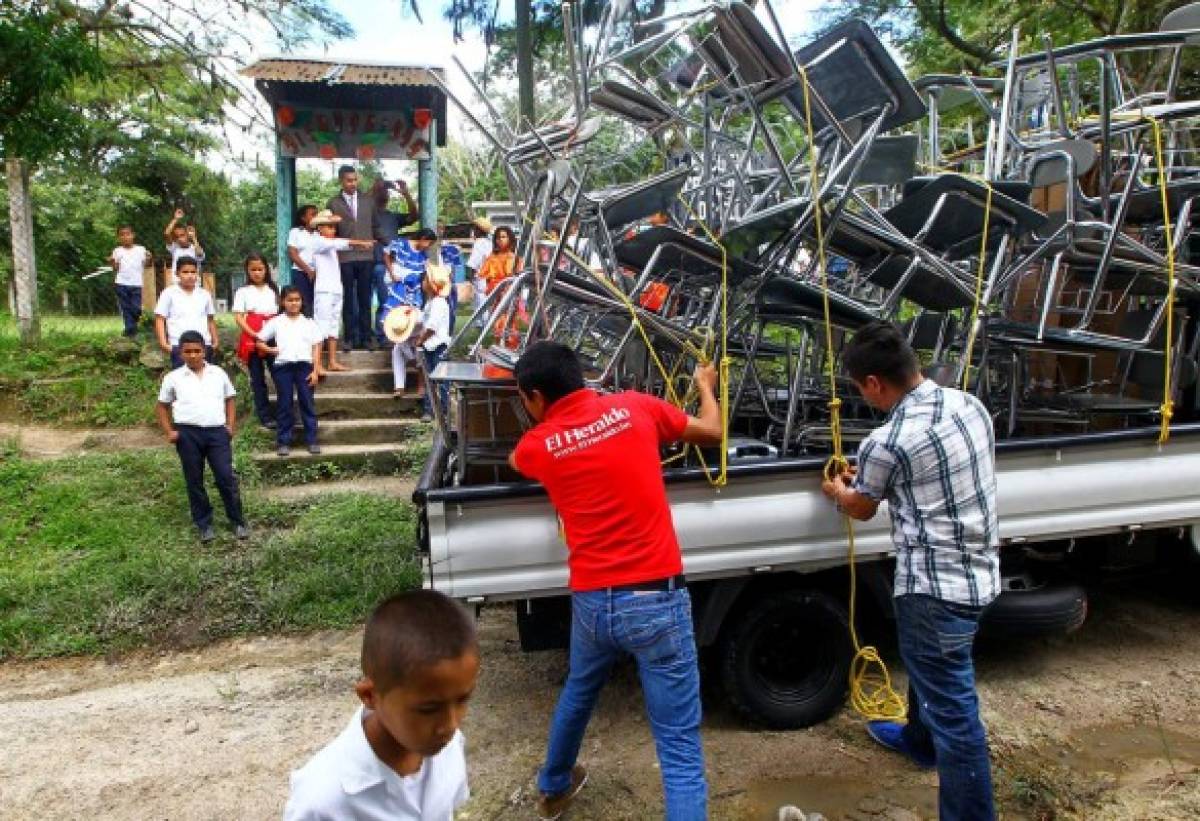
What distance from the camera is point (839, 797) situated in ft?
9.35

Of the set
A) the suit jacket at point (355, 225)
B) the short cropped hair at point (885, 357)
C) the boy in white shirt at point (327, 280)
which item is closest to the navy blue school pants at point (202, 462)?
the boy in white shirt at point (327, 280)

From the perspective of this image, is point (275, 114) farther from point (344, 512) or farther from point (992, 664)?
point (992, 664)

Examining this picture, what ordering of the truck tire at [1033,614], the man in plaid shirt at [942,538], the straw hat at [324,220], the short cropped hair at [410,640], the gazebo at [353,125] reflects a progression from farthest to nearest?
1. the gazebo at [353,125]
2. the straw hat at [324,220]
3. the truck tire at [1033,614]
4. the man in plaid shirt at [942,538]
5. the short cropped hair at [410,640]

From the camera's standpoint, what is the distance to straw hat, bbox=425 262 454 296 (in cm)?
717

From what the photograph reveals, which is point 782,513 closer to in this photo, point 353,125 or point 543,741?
point 543,741

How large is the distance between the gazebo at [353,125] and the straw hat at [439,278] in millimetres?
1776

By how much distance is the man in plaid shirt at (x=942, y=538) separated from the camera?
8.10 feet

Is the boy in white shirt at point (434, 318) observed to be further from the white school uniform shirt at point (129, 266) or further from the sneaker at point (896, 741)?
the sneaker at point (896, 741)

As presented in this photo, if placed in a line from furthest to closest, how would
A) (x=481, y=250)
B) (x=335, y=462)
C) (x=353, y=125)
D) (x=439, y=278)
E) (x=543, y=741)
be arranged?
(x=353, y=125)
(x=481, y=250)
(x=439, y=278)
(x=335, y=462)
(x=543, y=741)

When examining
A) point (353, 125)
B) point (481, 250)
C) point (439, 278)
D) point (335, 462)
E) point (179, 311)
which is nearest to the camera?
point (335, 462)

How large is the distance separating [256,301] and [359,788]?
20.1ft

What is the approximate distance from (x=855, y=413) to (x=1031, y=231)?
1046 millimetres

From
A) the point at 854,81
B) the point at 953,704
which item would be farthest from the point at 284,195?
the point at 953,704

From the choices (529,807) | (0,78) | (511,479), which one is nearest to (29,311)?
(0,78)
